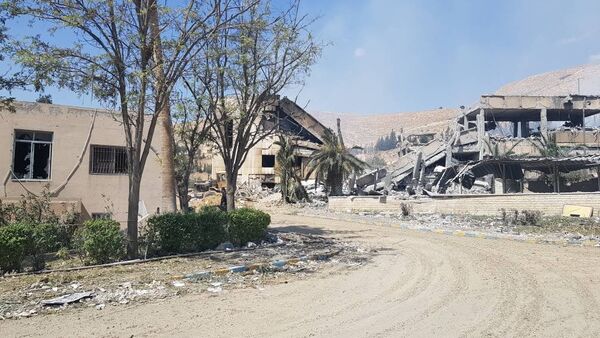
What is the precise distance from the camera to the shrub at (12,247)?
9258 mm

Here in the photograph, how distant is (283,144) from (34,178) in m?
23.3

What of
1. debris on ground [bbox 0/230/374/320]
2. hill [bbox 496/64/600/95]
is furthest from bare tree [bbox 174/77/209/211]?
hill [bbox 496/64/600/95]

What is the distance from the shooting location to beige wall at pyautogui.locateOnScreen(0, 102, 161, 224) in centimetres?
1508

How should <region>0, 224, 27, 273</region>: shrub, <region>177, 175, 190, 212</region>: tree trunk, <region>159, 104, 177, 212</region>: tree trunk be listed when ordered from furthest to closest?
<region>177, 175, 190, 212</region>: tree trunk → <region>159, 104, 177, 212</region>: tree trunk → <region>0, 224, 27, 273</region>: shrub

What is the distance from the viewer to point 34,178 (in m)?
15.7

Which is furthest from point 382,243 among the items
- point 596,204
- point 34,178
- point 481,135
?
point 481,135

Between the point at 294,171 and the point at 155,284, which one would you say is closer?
the point at 155,284

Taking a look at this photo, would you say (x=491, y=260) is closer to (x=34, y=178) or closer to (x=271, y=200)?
(x=34, y=178)

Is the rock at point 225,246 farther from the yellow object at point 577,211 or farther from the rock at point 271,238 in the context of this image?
the yellow object at point 577,211

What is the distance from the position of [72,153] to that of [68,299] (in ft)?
33.0

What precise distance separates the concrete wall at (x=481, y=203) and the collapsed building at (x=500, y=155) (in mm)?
5034

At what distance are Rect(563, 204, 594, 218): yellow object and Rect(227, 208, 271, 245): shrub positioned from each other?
16624mm

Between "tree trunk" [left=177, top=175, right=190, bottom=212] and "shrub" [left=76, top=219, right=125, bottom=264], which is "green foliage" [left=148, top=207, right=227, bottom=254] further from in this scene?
"tree trunk" [left=177, top=175, right=190, bottom=212]

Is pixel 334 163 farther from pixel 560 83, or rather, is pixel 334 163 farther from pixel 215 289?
pixel 560 83
